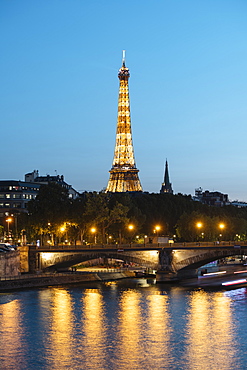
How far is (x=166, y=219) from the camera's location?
11575 cm

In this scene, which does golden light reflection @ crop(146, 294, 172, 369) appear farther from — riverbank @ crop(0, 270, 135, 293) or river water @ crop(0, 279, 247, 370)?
riverbank @ crop(0, 270, 135, 293)

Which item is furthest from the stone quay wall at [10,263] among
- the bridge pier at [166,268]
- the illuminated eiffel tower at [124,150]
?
the illuminated eiffel tower at [124,150]

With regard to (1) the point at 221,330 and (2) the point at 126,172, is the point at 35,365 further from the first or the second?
(2) the point at 126,172

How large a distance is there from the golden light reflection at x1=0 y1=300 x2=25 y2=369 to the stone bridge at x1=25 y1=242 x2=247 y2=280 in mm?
19441

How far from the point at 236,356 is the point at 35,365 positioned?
35.1 feet

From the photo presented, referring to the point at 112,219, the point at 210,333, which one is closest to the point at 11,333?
the point at 210,333

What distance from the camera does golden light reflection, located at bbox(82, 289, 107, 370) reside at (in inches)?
1512

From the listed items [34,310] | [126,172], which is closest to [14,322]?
[34,310]

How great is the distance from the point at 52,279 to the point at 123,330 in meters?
25.0

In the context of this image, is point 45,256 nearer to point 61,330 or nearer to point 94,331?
point 61,330

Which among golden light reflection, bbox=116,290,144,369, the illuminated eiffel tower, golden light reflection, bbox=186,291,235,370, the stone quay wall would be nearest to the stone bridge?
the stone quay wall

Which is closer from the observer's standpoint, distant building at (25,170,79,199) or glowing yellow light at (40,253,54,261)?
glowing yellow light at (40,253,54,261)

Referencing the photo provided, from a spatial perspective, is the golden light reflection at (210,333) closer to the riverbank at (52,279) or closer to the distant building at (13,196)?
the riverbank at (52,279)

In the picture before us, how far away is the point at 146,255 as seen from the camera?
249 feet
